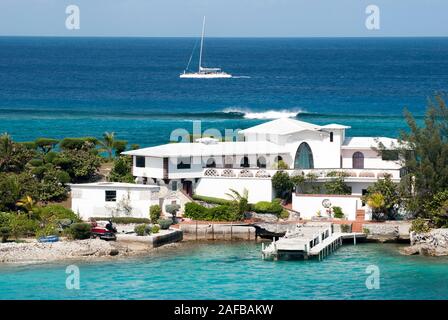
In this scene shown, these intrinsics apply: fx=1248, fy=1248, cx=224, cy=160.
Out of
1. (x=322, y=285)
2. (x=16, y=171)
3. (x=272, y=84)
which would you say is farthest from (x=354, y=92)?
(x=322, y=285)

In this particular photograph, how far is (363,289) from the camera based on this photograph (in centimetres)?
5019

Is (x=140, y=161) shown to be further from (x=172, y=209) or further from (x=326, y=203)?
(x=326, y=203)

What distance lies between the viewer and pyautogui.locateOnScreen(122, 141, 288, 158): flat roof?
6531 centimetres

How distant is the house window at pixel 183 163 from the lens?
2559 inches

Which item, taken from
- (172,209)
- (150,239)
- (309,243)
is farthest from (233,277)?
(172,209)

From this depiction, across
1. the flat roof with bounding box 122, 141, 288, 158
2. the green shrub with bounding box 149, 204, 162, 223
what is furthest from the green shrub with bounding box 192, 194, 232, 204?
the green shrub with bounding box 149, 204, 162, 223

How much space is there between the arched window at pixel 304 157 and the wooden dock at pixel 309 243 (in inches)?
342

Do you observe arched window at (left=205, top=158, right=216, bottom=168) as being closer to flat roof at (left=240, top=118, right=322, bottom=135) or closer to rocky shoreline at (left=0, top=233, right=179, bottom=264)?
flat roof at (left=240, top=118, right=322, bottom=135)

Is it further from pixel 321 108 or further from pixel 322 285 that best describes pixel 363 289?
pixel 321 108

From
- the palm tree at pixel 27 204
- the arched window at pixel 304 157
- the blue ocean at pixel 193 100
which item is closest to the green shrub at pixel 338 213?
the arched window at pixel 304 157

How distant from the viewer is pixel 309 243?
56062 millimetres

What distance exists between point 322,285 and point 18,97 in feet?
325

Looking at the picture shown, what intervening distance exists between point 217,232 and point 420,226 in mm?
9716

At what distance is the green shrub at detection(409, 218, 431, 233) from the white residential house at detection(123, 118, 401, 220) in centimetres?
482
